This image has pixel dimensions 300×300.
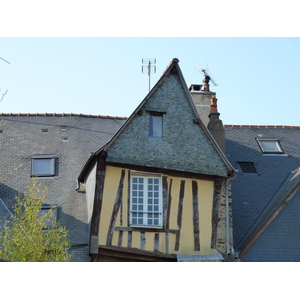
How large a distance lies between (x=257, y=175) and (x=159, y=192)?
13.3 feet

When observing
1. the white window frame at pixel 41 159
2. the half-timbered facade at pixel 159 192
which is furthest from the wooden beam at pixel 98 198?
the white window frame at pixel 41 159

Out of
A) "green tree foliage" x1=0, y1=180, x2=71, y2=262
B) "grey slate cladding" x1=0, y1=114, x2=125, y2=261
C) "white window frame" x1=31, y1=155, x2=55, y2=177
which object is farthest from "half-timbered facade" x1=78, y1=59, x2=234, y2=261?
"white window frame" x1=31, y1=155, x2=55, y2=177

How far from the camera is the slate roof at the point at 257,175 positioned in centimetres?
1702

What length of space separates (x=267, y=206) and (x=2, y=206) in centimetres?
663

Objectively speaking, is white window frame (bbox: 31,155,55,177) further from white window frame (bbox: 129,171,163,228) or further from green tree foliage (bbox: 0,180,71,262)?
white window frame (bbox: 129,171,163,228)

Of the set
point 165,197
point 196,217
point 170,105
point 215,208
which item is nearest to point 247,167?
point 215,208

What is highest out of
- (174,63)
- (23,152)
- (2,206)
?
(174,63)

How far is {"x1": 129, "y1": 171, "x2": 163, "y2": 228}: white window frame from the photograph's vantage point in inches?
607

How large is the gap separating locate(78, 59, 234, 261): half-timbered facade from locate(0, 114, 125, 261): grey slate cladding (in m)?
0.56

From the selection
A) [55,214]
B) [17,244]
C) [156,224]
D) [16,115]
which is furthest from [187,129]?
[16,115]

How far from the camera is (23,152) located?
18.5 metres

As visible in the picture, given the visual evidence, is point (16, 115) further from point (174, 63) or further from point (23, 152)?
point (174, 63)

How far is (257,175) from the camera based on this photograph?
1870 centimetres

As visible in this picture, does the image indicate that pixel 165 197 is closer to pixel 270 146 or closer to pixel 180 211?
pixel 180 211
